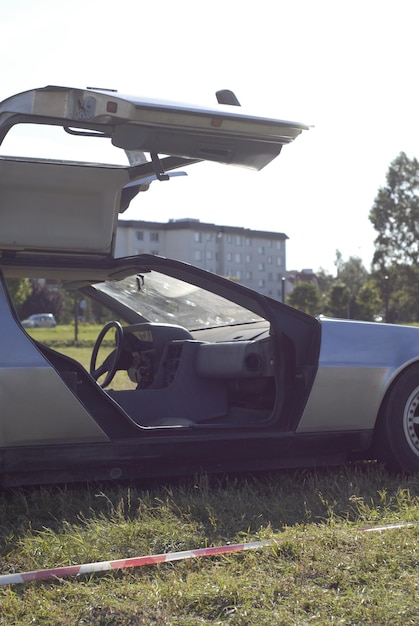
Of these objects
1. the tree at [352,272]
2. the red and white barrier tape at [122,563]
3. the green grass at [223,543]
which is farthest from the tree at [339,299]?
the red and white barrier tape at [122,563]

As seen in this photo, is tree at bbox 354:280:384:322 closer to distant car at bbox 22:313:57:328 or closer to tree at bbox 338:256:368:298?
distant car at bbox 22:313:57:328

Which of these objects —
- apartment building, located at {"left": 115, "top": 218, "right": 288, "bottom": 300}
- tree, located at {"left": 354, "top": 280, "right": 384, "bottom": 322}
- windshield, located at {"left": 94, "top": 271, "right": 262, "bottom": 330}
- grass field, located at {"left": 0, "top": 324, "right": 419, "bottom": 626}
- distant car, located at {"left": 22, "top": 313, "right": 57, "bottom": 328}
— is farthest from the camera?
apartment building, located at {"left": 115, "top": 218, "right": 288, "bottom": 300}

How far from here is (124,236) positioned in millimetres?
92938

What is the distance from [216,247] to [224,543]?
9675cm

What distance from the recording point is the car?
449 cm

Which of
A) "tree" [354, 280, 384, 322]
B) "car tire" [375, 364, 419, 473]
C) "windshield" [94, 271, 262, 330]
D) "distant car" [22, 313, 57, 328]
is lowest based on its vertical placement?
"distant car" [22, 313, 57, 328]

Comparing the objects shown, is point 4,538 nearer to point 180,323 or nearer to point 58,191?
point 58,191

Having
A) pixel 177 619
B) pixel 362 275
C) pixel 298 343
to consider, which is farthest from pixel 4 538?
pixel 362 275

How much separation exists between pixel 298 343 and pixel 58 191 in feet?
5.70

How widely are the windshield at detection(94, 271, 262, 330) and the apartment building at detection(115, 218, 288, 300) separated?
7783cm

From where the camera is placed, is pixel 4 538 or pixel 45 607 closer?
pixel 45 607

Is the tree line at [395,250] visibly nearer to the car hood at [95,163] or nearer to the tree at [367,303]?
the tree at [367,303]

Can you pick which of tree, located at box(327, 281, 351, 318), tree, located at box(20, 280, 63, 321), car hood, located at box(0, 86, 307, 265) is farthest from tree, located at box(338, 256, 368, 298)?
car hood, located at box(0, 86, 307, 265)

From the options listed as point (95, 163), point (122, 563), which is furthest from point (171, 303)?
point (122, 563)
